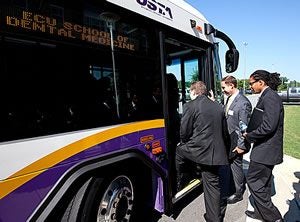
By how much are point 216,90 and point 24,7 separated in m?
4.03

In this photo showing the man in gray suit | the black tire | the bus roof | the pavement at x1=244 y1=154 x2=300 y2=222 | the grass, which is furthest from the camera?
the grass

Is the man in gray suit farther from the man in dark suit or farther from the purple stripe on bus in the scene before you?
the purple stripe on bus

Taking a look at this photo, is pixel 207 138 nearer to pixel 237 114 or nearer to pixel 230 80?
pixel 237 114

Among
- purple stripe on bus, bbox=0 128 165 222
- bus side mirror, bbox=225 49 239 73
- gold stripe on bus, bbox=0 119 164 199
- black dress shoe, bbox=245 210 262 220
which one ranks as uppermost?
bus side mirror, bbox=225 49 239 73

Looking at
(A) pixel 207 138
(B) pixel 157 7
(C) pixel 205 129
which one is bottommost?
(A) pixel 207 138

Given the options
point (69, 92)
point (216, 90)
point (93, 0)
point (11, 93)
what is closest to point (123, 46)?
point (93, 0)

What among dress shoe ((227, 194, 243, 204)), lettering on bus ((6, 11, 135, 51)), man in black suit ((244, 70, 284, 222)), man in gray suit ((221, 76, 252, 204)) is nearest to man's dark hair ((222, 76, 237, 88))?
man in gray suit ((221, 76, 252, 204))

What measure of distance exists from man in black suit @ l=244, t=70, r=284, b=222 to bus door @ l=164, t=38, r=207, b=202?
2.91ft

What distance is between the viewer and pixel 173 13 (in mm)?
4242

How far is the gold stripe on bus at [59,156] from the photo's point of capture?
2.26m

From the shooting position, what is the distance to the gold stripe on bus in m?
2.26

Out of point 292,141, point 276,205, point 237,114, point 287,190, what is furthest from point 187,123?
point 292,141

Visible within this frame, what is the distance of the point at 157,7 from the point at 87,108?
5.51ft

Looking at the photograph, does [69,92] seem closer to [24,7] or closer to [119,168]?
[24,7]
